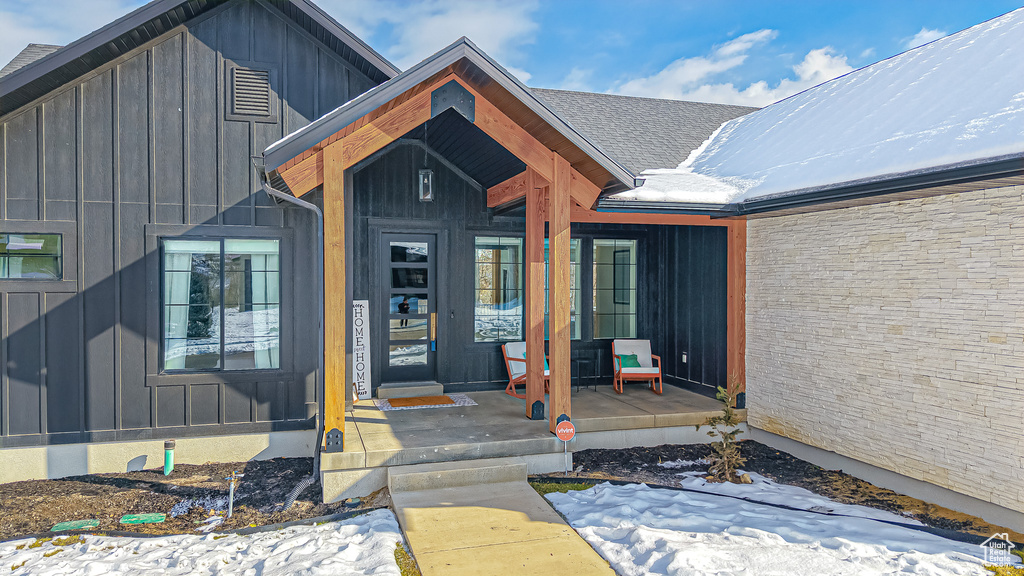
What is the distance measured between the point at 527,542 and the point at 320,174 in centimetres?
318

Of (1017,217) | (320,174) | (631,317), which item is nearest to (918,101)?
(1017,217)

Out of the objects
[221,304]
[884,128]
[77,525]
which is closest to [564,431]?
[221,304]

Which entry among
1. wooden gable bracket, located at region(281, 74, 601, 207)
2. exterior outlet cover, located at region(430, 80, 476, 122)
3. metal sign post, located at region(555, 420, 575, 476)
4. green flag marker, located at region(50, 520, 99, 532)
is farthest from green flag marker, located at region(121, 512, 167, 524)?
exterior outlet cover, located at region(430, 80, 476, 122)

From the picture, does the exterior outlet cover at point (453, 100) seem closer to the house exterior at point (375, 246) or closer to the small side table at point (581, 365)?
the house exterior at point (375, 246)

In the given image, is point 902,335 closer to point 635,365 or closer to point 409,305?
point 635,365

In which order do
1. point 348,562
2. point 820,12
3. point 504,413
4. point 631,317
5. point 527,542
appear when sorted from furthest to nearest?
point 820,12 < point 631,317 < point 504,413 < point 527,542 < point 348,562

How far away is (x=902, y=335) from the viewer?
515cm

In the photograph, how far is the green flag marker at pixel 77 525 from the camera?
4496 millimetres

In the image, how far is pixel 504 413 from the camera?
6.46 m

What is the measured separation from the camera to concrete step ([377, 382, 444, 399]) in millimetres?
7359

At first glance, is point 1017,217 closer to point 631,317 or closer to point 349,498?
point 631,317

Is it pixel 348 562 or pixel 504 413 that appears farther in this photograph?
pixel 504 413

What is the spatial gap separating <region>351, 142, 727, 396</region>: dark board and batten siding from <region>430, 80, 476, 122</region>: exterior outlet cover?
1.87 meters

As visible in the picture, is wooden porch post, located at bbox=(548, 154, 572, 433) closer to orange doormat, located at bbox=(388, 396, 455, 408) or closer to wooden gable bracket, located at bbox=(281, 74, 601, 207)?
wooden gable bracket, located at bbox=(281, 74, 601, 207)
